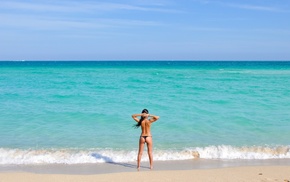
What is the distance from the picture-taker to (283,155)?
1077cm

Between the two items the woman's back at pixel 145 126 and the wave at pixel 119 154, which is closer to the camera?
the woman's back at pixel 145 126

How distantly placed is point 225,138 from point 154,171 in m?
4.56

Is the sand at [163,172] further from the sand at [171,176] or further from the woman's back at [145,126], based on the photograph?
the woman's back at [145,126]

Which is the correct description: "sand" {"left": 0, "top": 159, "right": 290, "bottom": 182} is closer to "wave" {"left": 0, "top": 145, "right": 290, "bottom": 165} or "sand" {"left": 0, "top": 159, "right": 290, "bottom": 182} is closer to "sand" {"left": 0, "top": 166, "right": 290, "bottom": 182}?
"sand" {"left": 0, "top": 166, "right": 290, "bottom": 182}

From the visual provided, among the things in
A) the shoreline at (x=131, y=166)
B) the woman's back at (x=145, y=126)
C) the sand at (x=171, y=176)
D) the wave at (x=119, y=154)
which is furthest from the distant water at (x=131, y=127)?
the sand at (x=171, y=176)

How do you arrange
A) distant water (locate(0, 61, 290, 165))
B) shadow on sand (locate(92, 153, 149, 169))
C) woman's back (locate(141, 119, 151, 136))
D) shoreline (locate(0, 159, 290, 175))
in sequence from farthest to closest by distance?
1. distant water (locate(0, 61, 290, 165))
2. shadow on sand (locate(92, 153, 149, 169))
3. shoreline (locate(0, 159, 290, 175))
4. woman's back (locate(141, 119, 151, 136))

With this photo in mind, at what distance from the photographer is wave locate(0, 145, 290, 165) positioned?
1015 cm

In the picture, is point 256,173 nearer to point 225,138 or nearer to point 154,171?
point 154,171

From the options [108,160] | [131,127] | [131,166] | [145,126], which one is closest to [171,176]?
[145,126]

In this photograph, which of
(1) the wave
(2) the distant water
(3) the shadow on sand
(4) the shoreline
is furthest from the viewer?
(2) the distant water

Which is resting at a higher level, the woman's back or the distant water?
the woman's back

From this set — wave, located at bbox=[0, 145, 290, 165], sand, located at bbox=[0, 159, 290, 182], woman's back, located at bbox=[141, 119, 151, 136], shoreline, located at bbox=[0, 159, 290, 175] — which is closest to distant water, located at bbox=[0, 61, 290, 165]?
wave, located at bbox=[0, 145, 290, 165]

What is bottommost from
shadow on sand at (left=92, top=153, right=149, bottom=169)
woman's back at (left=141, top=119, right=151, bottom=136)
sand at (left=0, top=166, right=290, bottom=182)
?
shadow on sand at (left=92, top=153, right=149, bottom=169)

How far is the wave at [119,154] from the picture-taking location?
1015 centimetres
